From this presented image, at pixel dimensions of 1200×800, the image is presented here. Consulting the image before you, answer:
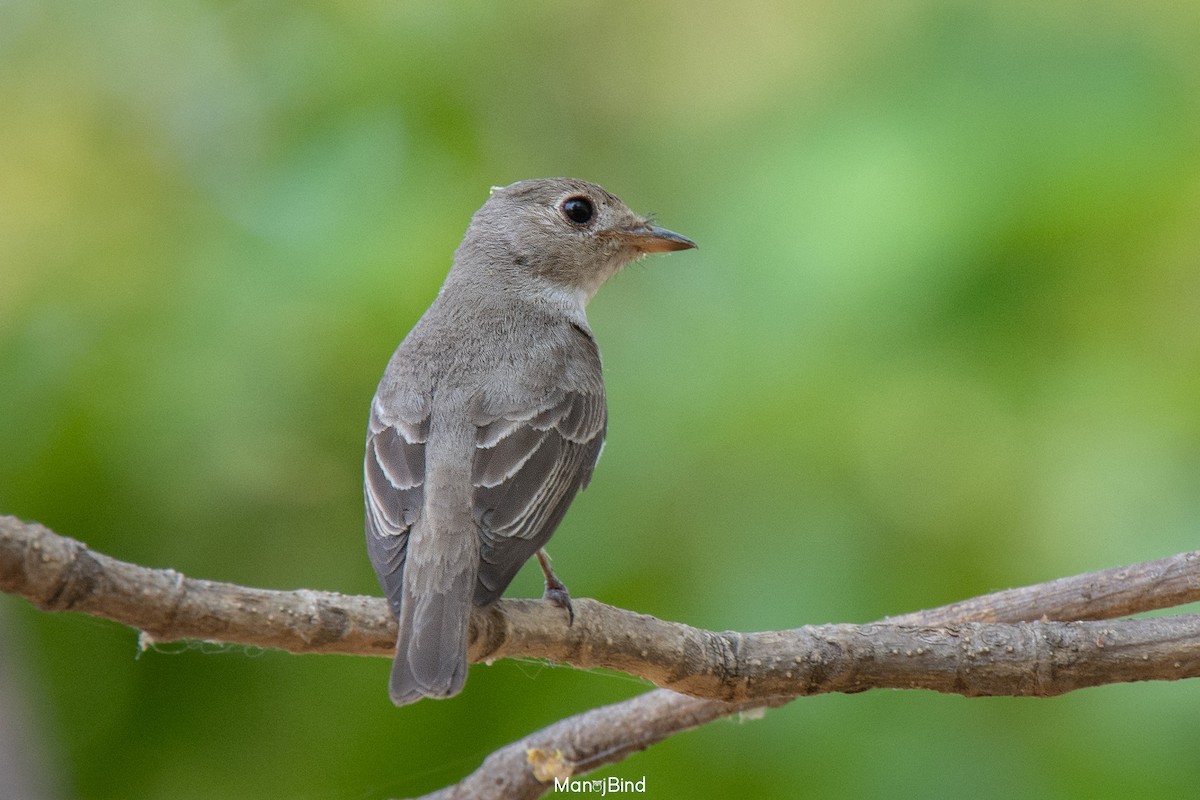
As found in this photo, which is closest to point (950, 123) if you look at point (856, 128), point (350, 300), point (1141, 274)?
point (856, 128)

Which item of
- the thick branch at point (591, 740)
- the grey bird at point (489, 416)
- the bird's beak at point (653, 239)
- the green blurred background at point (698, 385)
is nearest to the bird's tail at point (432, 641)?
the grey bird at point (489, 416)

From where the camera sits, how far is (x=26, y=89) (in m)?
4.45

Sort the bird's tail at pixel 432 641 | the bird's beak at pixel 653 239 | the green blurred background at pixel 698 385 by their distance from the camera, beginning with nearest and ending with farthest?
the bird's tail at pixel 432 641, the green blurred background at pixel 698 385, the bird's beak at pixel 653 239

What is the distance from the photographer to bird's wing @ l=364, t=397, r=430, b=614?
9.66 ft

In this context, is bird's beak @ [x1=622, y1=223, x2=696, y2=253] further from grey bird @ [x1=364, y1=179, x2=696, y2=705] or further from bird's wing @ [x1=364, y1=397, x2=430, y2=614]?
bird's wing @ [x1=364, y1=397, x2=430, y2=614]

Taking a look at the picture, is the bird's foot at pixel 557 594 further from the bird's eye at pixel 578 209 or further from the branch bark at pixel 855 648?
the bird's eye at pixel 578 209

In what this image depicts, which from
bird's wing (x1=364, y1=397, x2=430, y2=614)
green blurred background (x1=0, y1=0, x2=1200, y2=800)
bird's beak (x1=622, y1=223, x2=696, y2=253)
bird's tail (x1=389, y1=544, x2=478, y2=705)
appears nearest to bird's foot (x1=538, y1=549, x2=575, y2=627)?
bird's tail (x1=389, y1=544, x2=478, y2=705)

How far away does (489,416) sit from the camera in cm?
329

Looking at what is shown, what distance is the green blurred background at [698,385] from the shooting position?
12.0ft

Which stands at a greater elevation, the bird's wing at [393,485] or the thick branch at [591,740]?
the bird's wing at [393,485]

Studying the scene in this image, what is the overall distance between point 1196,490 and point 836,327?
3.64 ft

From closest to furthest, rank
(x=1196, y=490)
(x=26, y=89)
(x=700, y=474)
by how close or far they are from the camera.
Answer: (x=1196, y=490) < (x=700, y=474) < (x=26, y=89)

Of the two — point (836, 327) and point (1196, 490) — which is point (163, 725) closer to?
point (836, 327)

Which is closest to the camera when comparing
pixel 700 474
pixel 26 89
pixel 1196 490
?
pixel 1196 490
